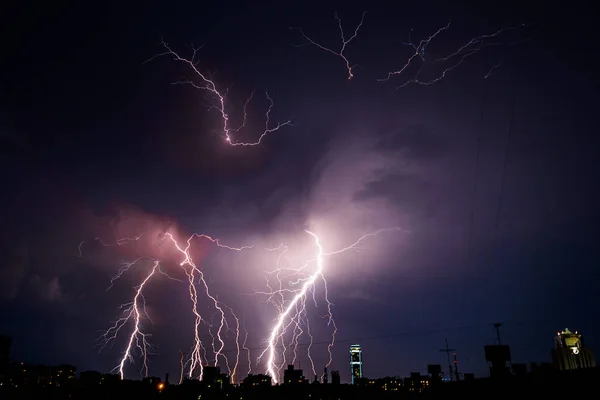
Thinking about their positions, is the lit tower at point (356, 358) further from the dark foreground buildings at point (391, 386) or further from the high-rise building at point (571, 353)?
the high-rise building at point (571, 353)

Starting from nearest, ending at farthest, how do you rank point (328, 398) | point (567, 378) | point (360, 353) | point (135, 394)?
point (567, 378), point (135, 394), point (328, 398), point (360, 353)

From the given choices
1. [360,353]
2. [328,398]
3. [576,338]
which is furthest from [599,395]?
[360,353]

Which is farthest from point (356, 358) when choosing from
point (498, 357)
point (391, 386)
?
point (498, 357)

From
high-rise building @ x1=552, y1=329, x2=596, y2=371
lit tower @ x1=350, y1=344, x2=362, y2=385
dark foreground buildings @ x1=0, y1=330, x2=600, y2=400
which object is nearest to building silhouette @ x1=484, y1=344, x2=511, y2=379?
dark foreground buildings @ x1=0, y1=330, x2=600, y2=400

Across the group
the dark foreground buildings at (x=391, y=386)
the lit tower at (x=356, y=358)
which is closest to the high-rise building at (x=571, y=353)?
the dark foreground buildings at (x=391, y=386)

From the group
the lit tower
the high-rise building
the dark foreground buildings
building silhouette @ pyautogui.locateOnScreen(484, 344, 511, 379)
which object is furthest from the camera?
the lit tower

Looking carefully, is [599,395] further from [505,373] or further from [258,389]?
[258,389]

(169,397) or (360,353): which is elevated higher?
(360,353)

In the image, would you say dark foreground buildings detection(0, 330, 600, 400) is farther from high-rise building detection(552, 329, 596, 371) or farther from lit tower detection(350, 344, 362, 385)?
lit tower detection(350, 344, 362, 385)
